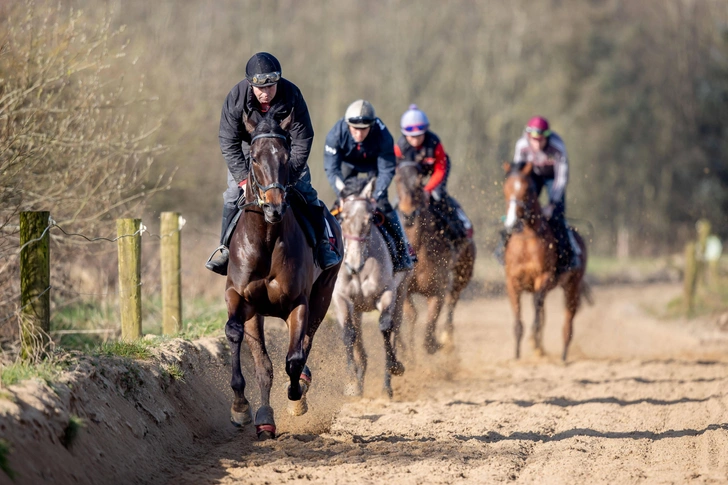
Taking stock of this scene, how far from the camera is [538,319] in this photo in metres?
12.8

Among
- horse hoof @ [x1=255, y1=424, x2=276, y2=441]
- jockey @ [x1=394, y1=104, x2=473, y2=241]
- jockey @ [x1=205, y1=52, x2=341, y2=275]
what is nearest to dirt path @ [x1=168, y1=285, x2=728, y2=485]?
horse hoof @ [x1=255, y1=424, x2=276, y2=441]

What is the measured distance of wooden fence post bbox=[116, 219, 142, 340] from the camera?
25.1ft

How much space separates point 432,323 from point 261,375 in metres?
4.92

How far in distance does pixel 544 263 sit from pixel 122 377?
796 cm

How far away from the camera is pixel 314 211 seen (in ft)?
24.0

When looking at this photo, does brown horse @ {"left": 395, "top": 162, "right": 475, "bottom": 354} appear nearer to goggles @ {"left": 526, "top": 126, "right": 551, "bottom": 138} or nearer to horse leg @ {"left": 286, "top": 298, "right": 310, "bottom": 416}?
goggles @ {"left": 526, "top": 126, "right": 551, "bottom": 138}

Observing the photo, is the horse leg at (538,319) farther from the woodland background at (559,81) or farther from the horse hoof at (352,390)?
the woodland background at (559,81)

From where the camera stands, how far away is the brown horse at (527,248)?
500 inches

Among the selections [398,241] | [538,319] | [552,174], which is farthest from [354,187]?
[552,174]

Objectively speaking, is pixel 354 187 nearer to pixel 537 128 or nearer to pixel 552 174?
pixel 537 128

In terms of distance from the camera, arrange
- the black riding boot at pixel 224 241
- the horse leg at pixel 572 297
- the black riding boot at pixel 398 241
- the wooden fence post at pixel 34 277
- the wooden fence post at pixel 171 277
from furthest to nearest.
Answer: the horse leg at pixel 572 297 → the black riding boot at pixel 398 241 → the wooden fence post at pixel 171 277 → the black riding boot at pixel 224 241 → the wooden fence post at pixel 34 277

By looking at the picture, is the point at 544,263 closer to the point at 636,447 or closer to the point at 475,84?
the point at 636,447

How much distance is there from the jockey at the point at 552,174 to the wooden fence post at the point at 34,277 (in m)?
8.42

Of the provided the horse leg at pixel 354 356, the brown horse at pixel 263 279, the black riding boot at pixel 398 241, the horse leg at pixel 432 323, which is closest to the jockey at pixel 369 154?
the black riding boot at pixel 398 241
